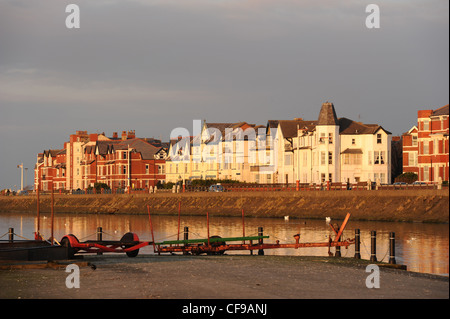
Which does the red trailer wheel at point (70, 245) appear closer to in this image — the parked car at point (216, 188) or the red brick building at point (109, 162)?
the parked car at point (216, 188)

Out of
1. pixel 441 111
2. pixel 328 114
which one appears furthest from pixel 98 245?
pixel 328 114

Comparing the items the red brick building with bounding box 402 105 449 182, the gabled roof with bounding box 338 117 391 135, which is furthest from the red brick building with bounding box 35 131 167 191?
the red brick building with bounding box 402 105 449 182

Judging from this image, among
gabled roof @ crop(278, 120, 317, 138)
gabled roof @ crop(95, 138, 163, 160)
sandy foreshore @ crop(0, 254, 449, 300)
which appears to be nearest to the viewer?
sandy foreshore @ crop(0, 254, 449, 300)

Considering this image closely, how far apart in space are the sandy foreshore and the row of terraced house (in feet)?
175

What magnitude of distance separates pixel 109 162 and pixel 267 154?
43176 millimetres

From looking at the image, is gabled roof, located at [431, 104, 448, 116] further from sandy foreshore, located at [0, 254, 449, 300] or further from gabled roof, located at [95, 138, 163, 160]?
sandy foreshore, located at [0, 254, 449, 300]

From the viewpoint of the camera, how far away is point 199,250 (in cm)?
3353

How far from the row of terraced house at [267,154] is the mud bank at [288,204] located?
5.76 m

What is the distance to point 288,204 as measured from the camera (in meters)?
89.1

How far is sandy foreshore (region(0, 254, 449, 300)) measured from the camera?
19.0 meters

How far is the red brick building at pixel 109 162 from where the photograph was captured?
503 ft

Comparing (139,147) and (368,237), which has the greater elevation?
(139,147)

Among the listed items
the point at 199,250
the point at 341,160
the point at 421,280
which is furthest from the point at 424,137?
the point at 421,280

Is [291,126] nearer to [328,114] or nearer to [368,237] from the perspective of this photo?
[328,114]
